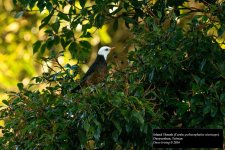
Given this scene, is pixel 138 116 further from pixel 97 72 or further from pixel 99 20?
pixel 97 72

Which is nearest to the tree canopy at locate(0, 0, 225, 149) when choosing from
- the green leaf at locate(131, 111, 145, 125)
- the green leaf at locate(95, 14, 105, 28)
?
the green leaf at locate(131, 111, 145, 125)

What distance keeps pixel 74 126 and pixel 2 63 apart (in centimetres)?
468

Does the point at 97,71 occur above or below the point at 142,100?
above

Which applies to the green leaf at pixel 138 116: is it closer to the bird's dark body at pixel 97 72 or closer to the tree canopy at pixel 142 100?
the tree canopy at pixel 142 100

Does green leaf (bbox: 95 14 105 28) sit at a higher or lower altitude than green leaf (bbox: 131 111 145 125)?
higher

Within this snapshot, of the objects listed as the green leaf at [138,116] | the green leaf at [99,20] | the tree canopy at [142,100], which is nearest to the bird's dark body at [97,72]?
the green leaf at [99,20]

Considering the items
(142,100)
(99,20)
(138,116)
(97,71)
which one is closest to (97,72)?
(97,71)

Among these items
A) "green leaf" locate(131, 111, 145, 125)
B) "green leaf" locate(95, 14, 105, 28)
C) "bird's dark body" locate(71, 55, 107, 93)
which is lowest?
"green leaf" locate(131, 111, 145, 125)

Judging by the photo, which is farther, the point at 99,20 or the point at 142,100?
the point at 99,20

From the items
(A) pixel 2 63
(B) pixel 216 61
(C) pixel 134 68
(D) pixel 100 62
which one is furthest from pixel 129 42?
(A) pixel 2 63

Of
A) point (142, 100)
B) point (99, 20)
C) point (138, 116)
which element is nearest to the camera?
point (138, 116)

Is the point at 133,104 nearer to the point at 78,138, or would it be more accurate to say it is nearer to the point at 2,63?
the point at 78,138

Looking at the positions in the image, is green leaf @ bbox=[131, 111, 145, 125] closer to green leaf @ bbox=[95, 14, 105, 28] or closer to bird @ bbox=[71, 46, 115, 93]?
bird @ bbox=[71, 46, 115, 93]

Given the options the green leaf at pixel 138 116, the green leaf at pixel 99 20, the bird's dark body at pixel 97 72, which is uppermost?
the green leaf at pixel 99 20
